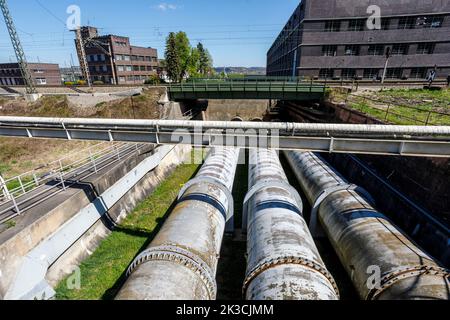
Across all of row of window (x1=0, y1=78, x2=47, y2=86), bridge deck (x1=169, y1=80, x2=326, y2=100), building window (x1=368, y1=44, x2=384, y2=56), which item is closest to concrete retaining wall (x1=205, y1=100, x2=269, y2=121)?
bridge deck (x1=169, y1=80, x2=326, y2=100)

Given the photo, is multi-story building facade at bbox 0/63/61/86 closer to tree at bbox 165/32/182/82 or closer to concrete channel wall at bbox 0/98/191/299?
tree at bbox 165/32/182/82

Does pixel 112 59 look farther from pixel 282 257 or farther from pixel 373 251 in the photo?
pixel 373 251

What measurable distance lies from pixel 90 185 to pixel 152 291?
8.89 meters

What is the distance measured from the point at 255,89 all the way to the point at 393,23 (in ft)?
107

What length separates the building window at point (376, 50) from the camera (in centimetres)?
4097

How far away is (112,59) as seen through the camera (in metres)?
65.6

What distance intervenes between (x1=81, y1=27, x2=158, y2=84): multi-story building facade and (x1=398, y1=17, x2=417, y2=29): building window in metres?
66.2

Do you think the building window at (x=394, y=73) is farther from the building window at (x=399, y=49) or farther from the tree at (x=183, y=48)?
the tree at (x=183, y=48)

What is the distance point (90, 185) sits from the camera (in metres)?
12.6

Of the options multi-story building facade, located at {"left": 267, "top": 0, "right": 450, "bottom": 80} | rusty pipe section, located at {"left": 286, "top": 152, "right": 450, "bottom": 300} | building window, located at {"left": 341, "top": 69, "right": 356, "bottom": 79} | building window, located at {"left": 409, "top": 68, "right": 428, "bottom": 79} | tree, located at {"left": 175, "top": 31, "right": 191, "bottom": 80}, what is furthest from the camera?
tree, located at {"left": 175, "top": 31, "right": 191, "bottom": 80}

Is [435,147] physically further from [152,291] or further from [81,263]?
[81,263]

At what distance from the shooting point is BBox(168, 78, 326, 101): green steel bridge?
2667 centimetres

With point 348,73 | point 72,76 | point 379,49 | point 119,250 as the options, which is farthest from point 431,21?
point 72,76
